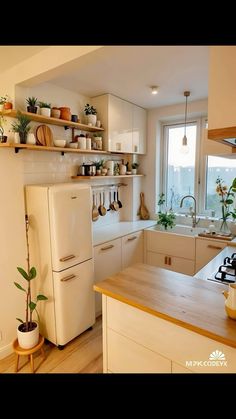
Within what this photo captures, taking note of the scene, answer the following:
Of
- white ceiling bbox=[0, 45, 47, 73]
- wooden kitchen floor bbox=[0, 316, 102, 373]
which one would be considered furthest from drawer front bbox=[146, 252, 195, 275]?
white ceiling bbox=[0, 45, 47, 73]

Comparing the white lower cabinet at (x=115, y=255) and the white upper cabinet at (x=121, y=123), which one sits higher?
the white upper cabinet at (x=121, y=123)

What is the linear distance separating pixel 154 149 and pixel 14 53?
232 centimetres

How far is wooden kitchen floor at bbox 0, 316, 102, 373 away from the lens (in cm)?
199

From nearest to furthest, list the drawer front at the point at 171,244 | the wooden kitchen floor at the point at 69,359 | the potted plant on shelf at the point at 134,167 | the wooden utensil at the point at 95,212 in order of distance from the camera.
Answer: the wooden kitchen floor at the point at 69,359 < the drawer front at the point at 171,244 < the wooden utensil at the point at 95,212 < the potted plant on shelf at the point at 134,167

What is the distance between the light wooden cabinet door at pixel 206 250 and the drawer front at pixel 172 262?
109 mm

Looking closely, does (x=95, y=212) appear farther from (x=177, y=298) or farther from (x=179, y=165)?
(x=177, y=298)

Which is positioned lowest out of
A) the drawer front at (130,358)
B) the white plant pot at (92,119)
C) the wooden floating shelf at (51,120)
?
the drawer front at (130,358)

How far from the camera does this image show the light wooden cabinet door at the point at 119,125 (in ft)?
9.84

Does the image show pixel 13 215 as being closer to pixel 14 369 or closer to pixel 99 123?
pixel 14 369

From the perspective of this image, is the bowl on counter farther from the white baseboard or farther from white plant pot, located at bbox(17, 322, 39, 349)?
the white baseboard

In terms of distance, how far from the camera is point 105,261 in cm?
275

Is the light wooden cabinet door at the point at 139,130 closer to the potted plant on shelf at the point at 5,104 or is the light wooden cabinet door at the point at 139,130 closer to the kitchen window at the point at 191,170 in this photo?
the kitchen window at the point at 191,170

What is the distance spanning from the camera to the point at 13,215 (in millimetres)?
2152

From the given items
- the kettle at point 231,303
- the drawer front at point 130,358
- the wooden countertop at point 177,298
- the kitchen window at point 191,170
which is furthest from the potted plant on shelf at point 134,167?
the kettle at point 231,303
